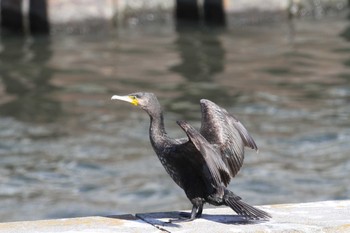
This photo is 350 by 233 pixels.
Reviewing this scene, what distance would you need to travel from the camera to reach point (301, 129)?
36.6 ft

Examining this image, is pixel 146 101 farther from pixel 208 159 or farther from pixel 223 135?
pixel 208 159

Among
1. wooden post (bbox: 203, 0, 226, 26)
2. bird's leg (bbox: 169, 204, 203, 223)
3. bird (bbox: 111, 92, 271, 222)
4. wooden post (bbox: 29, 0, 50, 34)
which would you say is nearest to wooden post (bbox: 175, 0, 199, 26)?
wooden post (bbox: 203, 0, 226, 26)

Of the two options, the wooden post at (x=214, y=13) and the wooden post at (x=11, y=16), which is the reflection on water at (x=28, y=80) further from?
the wooden post at (x=214, y=13)

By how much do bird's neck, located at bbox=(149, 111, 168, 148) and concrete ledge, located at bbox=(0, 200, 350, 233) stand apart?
0.40 meters

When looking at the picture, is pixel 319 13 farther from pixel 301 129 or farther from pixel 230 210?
pixel 230 210

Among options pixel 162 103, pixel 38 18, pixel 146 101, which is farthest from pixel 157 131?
pixel 38 18

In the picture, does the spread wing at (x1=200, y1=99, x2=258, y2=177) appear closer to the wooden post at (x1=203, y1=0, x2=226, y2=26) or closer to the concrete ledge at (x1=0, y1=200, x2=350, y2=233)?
the concrete ledge at (x1=0, y1=200, x2=350, y2=233)

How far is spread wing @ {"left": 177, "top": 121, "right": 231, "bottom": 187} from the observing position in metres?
4.87

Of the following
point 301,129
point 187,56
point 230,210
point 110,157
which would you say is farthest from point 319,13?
point 230,210

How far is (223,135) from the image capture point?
5.29 metres

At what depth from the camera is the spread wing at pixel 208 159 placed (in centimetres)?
487

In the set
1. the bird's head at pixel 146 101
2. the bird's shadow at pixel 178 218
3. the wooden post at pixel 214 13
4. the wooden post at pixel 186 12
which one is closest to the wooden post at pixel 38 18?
the wooden post at pixel 186 12

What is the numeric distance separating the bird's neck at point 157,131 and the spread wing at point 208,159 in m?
0.23

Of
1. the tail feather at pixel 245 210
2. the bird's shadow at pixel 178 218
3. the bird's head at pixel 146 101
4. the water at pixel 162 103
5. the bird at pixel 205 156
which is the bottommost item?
the water at pixel 162 103
